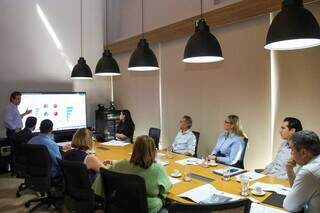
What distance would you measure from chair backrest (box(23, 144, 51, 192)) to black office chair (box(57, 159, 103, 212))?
63cm

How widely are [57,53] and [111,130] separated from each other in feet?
7.14

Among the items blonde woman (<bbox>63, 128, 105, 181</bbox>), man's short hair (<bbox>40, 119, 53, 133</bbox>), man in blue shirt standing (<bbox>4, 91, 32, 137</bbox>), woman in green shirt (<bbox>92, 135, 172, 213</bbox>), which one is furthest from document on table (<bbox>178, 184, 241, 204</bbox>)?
man in blue shirt standing (<bbox>4, 91, 32, 137</bbox>)

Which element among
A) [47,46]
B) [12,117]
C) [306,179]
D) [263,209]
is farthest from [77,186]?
[47,46]

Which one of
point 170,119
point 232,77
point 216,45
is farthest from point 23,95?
point 216,45

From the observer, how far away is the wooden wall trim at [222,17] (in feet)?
12.5

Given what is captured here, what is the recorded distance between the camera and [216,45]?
281cm

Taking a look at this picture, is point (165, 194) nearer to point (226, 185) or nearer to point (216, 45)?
point (226, 185)

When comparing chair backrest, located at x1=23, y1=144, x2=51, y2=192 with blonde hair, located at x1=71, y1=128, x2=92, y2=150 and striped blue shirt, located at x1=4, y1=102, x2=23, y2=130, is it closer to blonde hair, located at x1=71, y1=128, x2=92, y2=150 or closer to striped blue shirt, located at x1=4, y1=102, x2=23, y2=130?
blonde hair, located at x1=71, y1=128, x2=92, y2=150

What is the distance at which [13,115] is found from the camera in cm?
569

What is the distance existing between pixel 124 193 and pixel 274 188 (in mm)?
1267

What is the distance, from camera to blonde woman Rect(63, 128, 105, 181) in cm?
297

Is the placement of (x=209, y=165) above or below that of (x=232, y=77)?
below

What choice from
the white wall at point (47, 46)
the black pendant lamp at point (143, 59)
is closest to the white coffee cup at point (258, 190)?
the black pendant lamp at point (143, 59)

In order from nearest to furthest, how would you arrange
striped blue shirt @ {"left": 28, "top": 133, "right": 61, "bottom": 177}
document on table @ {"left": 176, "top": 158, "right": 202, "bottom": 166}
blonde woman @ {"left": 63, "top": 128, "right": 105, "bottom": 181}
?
blonde woman @ {"left": 63, "top": 128, "right": 105, "bottom": 181}, document on table @ {"left": 176, "top": 158, "right": 202, "bottom": 166}, striped blue shirt @ {"left": 28, "top": 133, "right": 61, "bottom": 177}
